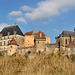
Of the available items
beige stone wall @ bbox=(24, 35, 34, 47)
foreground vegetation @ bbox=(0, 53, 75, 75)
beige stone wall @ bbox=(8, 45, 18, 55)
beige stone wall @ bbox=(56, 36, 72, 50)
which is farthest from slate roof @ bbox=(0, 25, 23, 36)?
foreground vegetation @ bbox=(0, 53, 75, 75)

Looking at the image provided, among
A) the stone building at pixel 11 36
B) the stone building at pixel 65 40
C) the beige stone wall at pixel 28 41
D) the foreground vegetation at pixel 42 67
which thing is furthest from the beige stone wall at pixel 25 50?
the foreground vegetation at pixel 42 67

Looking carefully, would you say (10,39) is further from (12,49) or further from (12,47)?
(12,49)

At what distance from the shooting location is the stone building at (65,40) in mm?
34691

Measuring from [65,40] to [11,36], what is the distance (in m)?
15.1

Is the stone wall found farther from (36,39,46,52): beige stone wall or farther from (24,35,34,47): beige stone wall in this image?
(24,35,34,47): beige stone wall

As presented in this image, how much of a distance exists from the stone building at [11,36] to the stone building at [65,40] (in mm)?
10422

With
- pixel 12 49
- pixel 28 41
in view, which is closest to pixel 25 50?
pixel 12 49

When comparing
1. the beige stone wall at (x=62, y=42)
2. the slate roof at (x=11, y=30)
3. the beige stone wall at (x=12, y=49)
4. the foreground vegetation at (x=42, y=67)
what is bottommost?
A: the foreground vegetation at (x=42, y=67)

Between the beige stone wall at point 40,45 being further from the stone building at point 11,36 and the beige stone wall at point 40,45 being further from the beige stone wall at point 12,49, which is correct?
the beige stone wall at point 12,49

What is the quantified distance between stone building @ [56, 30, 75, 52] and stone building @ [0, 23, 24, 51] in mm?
10422

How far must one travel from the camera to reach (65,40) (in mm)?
35875

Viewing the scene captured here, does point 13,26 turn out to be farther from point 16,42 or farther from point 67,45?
point 67,45

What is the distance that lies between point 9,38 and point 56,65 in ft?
113

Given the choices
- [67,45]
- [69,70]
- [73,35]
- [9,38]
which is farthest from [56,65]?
[9,38]
